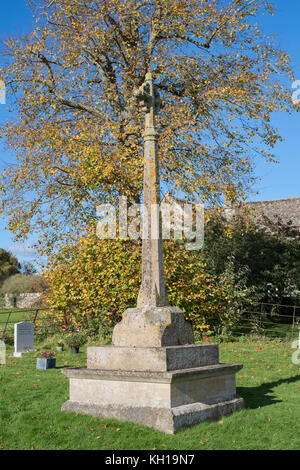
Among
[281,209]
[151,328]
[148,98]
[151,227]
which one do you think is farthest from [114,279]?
[281,209]

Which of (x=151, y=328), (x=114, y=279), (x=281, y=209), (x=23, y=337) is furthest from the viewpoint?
(x=281, y=209)

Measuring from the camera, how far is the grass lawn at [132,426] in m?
6.22

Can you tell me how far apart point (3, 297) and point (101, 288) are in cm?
2961

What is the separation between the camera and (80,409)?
741cm

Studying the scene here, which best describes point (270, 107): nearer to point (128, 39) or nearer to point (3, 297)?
point (128, 39)

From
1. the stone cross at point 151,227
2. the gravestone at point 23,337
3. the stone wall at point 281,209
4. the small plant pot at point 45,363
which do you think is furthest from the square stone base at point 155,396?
the stone wall at point 281,209

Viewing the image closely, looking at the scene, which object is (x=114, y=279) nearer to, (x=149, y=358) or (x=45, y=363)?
(x=45, y=363)

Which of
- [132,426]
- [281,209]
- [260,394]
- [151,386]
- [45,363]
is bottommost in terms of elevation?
[45,363]

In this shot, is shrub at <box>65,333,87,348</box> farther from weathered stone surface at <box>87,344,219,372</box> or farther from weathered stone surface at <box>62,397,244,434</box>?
weathered stone surface at <box>87,344,219,372</box>

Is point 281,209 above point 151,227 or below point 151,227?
above

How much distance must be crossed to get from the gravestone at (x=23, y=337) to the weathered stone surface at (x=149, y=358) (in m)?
10.0

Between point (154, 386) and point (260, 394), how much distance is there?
341 cm

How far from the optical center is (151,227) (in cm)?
807
